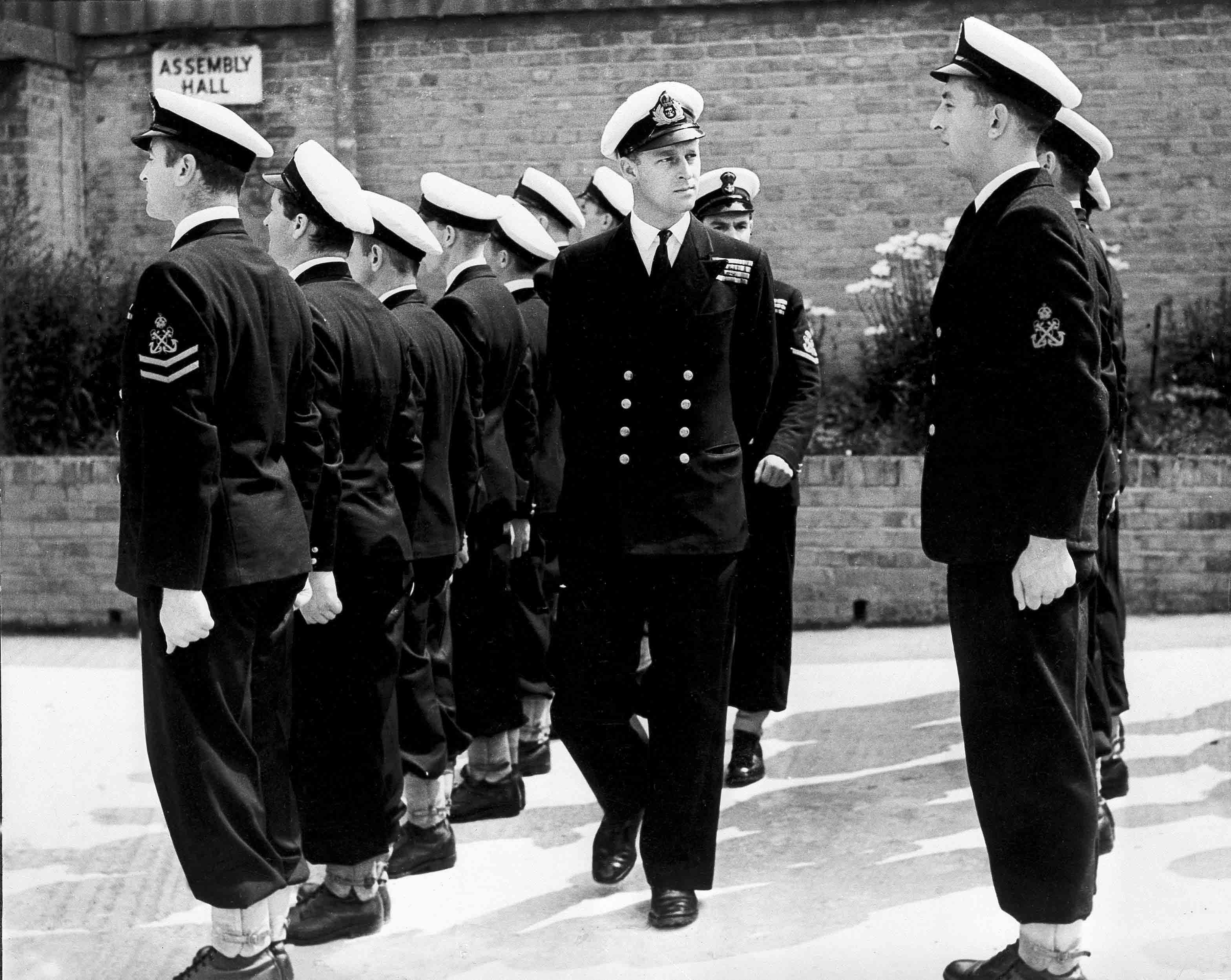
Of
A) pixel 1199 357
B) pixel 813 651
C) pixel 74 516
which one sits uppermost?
pixel 1199 357

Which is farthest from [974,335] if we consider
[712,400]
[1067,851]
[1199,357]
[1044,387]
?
[1199,357]

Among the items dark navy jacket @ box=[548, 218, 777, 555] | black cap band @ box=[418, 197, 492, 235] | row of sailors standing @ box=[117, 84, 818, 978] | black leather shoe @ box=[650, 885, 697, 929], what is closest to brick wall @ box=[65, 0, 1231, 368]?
A: row of sailors standing @ box=[117, 84, 818, 978]

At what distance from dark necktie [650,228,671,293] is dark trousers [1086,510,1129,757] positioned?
5.74ft

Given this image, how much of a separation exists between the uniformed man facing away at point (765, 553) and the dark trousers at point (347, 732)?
1733 millimetres

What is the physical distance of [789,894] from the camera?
464cm

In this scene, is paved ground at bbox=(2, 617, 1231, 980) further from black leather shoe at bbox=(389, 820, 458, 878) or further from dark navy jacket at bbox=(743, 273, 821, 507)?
dark navy jacket at bbox=(743, 273, 821, 507)

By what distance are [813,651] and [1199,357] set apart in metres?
3.12

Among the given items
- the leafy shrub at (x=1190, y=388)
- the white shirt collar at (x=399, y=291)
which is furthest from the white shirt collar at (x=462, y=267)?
the leafy shrub at (x=1190, y=388)

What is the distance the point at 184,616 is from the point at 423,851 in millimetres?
1628

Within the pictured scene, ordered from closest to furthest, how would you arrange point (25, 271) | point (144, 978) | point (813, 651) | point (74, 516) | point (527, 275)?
point (144, 978), point (527, 275), point (813, 651), point (74, 516), point (25, 271)

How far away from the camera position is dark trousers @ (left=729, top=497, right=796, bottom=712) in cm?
586

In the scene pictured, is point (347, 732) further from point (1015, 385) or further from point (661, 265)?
point (1015, 385)

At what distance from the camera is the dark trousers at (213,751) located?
367cm

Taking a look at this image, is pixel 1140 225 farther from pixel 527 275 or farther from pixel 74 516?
pixel 74 516
